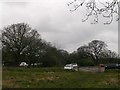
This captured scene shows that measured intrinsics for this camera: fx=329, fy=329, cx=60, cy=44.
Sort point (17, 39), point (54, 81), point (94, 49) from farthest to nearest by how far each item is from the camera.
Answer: point (94, 49), point (17, 39), point (54, 81)

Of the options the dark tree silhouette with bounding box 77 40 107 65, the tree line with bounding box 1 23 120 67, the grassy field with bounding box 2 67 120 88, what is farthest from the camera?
the dark tree silhouette with bounding box 77 40 107 65

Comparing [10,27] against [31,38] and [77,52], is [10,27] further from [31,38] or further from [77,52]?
[77,52]

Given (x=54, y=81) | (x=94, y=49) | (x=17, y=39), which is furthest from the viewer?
(x=94, y=49)

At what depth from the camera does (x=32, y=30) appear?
262ft

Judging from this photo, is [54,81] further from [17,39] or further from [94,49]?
[94,49]

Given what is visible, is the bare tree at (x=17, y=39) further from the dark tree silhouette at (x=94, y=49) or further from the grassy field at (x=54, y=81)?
the grassy field at (x=54, y=81)

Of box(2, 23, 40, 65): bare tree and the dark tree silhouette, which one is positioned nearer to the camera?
box(2, 23, 40, 65): bare tree

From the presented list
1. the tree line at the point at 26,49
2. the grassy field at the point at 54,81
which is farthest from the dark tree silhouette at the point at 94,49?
the grassy field at the point at 54,81

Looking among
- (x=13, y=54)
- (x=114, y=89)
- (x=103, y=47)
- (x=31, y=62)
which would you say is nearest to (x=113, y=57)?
(x=103, y=47)

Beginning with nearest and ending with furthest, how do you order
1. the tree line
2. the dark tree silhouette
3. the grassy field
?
the grassy field → the tree line → the dark tree silhouette

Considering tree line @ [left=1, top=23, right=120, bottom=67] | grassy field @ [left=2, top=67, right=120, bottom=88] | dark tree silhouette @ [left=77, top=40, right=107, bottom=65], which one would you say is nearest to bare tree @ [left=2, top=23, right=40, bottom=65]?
tree line @ [left=1, top=23, right=120, bottom=67]

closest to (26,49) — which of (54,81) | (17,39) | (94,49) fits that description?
(17,39)

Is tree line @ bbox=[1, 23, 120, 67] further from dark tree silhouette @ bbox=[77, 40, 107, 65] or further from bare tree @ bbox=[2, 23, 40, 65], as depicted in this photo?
dark tree silhouette @ bbox=[77, 40, 107, 65]

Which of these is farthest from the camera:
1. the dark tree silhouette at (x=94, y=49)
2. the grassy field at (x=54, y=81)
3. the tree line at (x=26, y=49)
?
the dark tree silhouette at (x=94, y=49)
